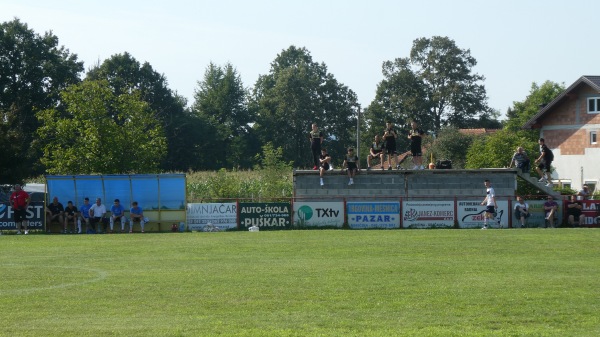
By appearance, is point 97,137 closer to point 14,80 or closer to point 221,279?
point 14,80

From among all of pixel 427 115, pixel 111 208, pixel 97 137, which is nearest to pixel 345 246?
pixel 111 208

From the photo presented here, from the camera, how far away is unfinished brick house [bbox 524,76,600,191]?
64188mm

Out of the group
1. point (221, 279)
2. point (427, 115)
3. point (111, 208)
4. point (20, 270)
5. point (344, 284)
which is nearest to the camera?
point (344, 284)

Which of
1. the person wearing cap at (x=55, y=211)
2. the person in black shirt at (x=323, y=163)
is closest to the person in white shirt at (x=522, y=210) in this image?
the person in black shirt at (x=323, y=163)

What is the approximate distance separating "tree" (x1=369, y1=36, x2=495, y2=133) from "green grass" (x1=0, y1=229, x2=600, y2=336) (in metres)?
67.1

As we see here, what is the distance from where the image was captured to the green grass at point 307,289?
11742mm

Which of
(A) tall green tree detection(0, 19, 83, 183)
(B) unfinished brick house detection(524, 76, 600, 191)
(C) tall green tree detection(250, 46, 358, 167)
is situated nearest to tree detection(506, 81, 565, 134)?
(C) tall green tree detection(250, 46, 358, 167)

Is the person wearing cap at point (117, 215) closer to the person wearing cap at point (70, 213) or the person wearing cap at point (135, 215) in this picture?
the person wearing cap at point (135, 215)

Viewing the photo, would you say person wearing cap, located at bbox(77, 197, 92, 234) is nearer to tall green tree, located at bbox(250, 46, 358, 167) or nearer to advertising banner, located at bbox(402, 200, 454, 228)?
advertising banner, located at bbox(402, 200, 454, 228)

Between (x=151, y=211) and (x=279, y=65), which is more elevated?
(x=279, y=65)

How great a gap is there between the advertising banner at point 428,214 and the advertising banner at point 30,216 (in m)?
14.8

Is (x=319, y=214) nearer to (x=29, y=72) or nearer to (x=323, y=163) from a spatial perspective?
(x=323, y=163)

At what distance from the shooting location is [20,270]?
19.3 meters

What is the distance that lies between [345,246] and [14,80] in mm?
55179
